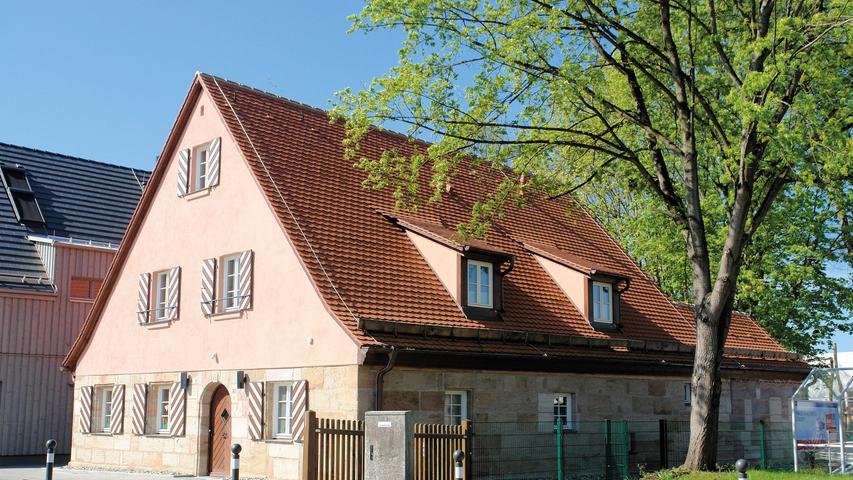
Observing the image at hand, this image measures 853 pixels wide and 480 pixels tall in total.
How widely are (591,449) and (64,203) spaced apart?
19.8 m

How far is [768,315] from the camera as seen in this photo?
33781mm

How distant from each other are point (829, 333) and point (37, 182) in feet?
89.8

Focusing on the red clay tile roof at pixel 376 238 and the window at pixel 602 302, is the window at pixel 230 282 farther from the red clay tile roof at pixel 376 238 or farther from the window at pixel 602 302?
the window at pixel 602 302

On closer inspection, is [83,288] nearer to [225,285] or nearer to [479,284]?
[225,285]

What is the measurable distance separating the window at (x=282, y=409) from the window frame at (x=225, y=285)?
6.96 feet

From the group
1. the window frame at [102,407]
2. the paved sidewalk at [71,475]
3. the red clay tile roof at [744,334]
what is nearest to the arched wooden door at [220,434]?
the paved sidewalk at [71,475]

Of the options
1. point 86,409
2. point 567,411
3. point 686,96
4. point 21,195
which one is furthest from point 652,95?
point 21,195

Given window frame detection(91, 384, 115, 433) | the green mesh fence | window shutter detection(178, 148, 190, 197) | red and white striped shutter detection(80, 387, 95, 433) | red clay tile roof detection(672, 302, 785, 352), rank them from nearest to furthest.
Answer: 1. the green mesh fence
2. window shutter detection(178, 148, 190, 197)
3. window frame detection(91, 384, 115, 433)
4. red and white striped shutter detection(80, 387, 95, 433)
5. red clay tile roof detection(672, 302, 785, 352)

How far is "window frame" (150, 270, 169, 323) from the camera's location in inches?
902

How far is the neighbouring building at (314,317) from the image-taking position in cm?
1848

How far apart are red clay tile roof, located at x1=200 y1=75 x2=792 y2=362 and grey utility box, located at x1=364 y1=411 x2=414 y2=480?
6.97ft

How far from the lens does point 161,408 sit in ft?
74.5

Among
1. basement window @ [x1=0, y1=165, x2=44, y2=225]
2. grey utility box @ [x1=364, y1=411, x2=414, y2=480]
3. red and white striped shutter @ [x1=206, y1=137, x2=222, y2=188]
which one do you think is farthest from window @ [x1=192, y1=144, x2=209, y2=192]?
basement window @ [x1=0, y1=165, x2=44, y2=225]

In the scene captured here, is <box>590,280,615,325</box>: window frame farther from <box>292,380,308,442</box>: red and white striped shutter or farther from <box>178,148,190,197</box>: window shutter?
<box>178,148,190,197</box>: window shutter
